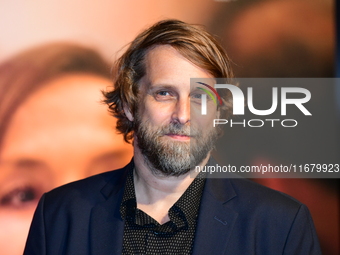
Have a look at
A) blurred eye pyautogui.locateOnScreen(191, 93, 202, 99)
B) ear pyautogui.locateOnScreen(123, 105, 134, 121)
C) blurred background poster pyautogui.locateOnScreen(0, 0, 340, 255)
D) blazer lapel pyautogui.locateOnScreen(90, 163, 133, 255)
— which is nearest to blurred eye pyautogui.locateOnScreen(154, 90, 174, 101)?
blurred eye pyautogui.locateOnScreen(191, 93, 202, 99)

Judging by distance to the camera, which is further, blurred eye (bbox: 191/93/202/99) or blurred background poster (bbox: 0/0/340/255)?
blurred background poster (bbox: 0/0/340/255)

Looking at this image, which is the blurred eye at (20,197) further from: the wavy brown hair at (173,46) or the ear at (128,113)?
the ear at (128,113)

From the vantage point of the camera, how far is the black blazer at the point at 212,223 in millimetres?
2092

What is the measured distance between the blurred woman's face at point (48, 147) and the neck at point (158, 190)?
0.85 meters

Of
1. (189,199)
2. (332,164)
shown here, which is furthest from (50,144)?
(332,164)

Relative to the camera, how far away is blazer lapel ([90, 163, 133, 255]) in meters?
2.12

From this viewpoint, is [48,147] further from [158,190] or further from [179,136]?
[179,136]

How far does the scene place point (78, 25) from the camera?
3.07 m

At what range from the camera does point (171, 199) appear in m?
2.29

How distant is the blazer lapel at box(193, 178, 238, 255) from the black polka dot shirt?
0.20ft

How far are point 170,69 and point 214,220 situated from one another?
741 millimetres

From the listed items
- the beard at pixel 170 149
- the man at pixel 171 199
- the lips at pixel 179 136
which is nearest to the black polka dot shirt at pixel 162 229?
the man at pixel 171 199

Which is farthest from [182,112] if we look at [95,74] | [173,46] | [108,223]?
[95,74]

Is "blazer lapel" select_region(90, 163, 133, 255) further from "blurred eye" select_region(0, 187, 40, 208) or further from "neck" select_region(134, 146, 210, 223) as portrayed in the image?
"blurred eye" select_region(0, 187, 40, 208)
